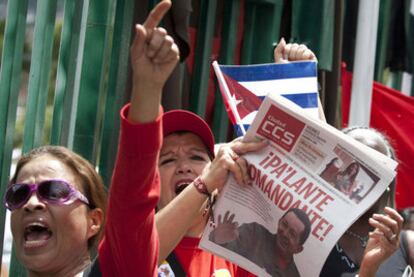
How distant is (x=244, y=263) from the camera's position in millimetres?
3469

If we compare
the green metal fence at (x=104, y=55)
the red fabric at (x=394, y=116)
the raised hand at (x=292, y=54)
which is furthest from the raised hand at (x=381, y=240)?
the red fabric at (x=394, y=116)

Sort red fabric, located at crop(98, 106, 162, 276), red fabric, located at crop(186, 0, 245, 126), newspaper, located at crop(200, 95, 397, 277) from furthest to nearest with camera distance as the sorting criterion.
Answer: red fabric, located at crop(186, 0, 245, 126)
newspaper, located at crop(200, 95, 397, 277)
red fabric, located at crop(98, 106, 162, 276)

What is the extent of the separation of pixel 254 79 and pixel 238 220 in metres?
0.63

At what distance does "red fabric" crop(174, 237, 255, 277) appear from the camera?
12.5ft

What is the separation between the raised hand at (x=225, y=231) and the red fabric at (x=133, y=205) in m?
0.38

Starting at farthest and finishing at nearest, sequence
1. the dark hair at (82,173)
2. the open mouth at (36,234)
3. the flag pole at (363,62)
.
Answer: the flag pole at (363,62) < the dark hair at (82,173) < the open mouth at (36,234)

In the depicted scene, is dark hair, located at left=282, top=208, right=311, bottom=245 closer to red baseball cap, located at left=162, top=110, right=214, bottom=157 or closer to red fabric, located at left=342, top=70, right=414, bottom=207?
red baseball cap, located at left=162, top=110, right=214, bottom=157

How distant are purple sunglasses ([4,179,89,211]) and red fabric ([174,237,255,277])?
0.42 m

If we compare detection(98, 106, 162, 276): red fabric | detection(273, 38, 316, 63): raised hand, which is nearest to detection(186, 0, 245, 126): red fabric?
detection(273, 38, 316, 63): raised hand

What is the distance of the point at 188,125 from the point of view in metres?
4.04

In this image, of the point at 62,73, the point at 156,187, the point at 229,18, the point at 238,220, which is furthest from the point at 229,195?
the point at 229,18

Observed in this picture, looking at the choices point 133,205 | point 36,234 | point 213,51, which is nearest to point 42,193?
point 36,234

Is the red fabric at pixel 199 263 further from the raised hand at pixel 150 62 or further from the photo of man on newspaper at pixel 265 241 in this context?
the raised hand at pixel 150 62

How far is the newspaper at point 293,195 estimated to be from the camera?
332 centimetres
